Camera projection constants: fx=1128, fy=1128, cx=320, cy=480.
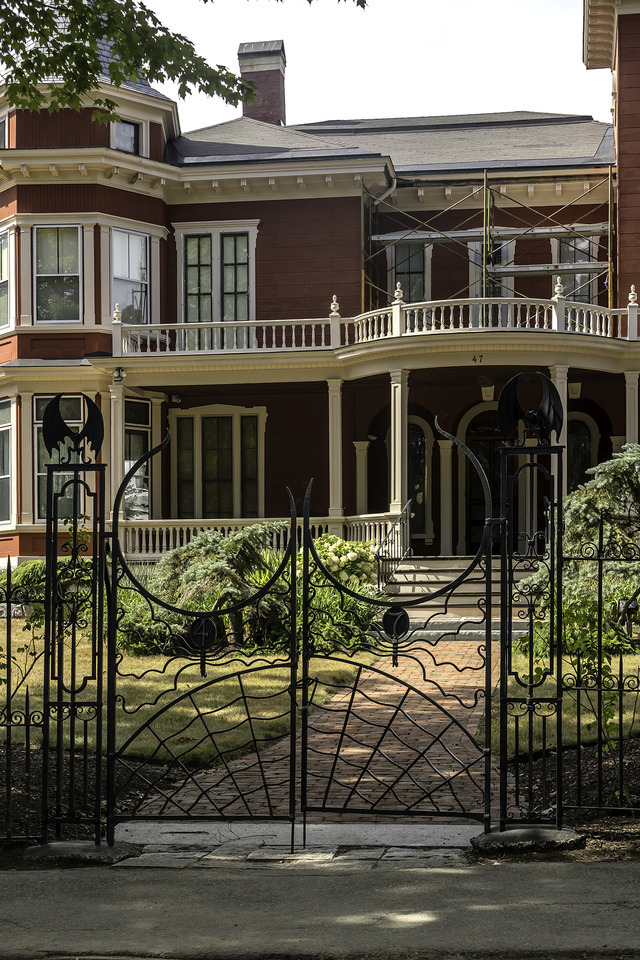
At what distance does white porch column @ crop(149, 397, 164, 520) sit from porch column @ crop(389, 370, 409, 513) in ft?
17.6

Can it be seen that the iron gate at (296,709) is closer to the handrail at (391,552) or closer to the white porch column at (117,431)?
the handrail at (391,552)

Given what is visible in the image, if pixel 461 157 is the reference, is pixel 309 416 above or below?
below

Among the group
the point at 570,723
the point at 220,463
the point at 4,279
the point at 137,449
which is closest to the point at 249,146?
the point at 4,279

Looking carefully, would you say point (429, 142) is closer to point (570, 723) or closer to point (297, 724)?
point (297, 724)

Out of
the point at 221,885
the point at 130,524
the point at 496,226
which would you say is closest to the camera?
the point at 221,885

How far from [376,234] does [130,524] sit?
25.8ft

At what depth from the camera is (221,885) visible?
18.9 ft

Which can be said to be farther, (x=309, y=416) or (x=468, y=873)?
(x=309, y=416)

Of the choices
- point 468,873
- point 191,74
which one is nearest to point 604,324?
point 191,74

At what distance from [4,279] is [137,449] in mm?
4199

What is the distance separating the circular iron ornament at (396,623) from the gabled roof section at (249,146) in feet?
Answer: 52.9

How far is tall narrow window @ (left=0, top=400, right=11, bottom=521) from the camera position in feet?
70.9

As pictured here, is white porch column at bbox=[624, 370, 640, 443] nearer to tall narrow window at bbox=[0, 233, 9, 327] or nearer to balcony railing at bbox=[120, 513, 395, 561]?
balcony railing at bbox=[120, 513, 395, 561]

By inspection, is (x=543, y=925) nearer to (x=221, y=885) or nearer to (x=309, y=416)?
(x=221, y=885)
